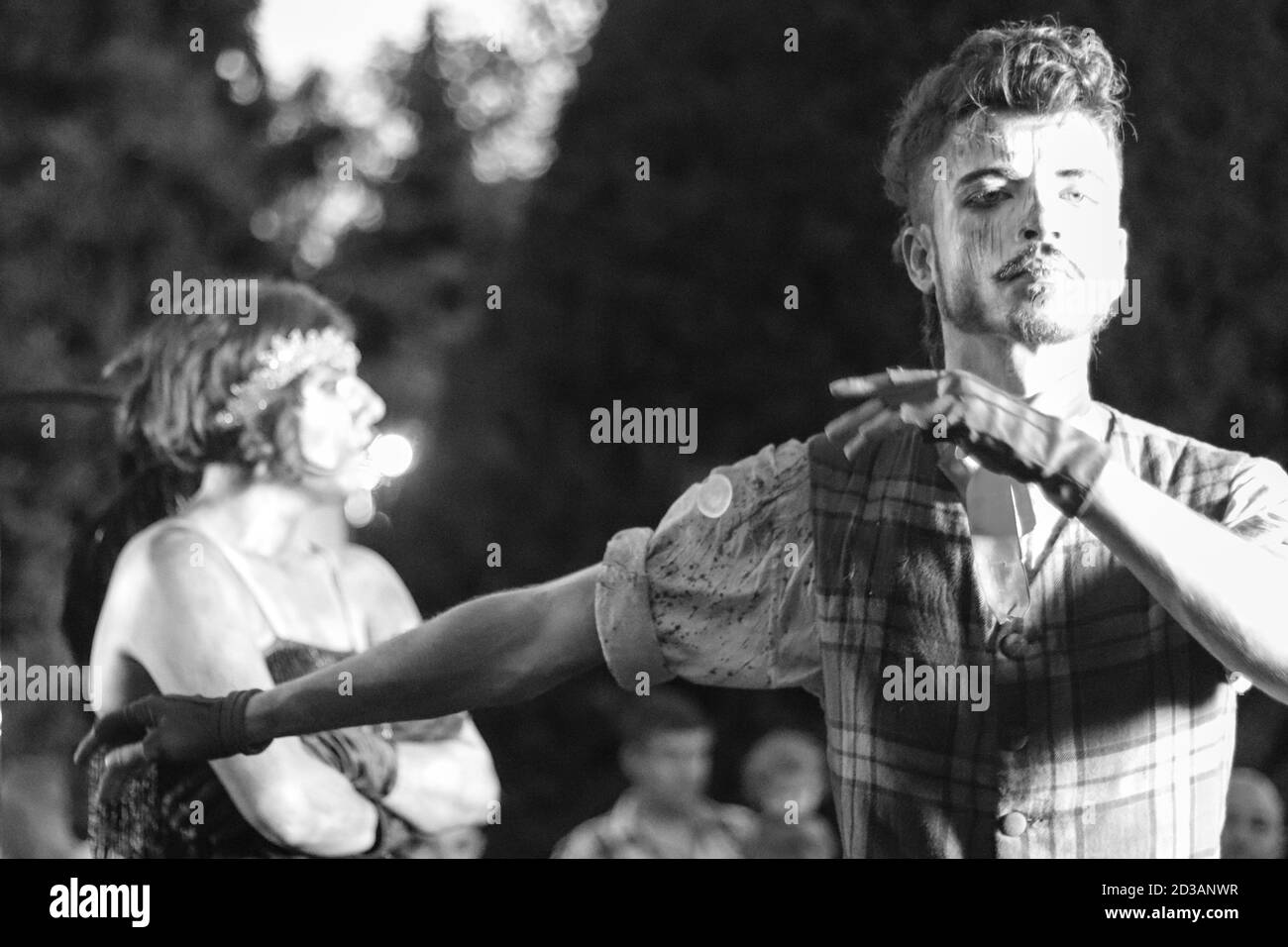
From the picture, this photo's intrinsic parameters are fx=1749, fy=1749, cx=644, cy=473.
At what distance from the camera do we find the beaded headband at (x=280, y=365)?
8.69 ft

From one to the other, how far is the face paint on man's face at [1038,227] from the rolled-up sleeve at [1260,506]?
237mm

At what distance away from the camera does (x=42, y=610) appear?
2729 mm

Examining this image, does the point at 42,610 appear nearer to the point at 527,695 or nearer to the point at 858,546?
the point at 527,695

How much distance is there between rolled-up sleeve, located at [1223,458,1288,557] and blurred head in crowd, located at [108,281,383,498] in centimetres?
138

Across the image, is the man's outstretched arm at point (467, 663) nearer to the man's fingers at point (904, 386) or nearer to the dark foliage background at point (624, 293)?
the man's fingers at point (904, 386)

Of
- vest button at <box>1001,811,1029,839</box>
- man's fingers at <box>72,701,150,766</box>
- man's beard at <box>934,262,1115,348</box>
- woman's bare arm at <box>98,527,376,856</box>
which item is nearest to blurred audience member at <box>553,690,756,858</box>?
woman's bare arm at <box>98,527,376,856</box>

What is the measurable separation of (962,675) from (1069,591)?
0.13 meters

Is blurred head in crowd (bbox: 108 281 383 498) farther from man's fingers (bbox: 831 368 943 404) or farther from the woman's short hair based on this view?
man's fingers (bbox: 831 368 943 404)

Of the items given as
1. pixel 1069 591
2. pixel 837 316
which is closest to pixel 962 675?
pixel 1069 591

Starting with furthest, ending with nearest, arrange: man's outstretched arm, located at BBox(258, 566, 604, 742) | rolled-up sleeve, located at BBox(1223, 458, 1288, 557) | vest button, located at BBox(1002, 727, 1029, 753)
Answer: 1. man's outstretched arm, located at BBox(258, 566, 604, 742)
2. vest button, located at BBox(1002, 727, 1029, 753)
3. rolled-up sleeve, located at BBox(1223, 458, 1288, 557)

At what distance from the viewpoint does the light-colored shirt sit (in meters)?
1.67

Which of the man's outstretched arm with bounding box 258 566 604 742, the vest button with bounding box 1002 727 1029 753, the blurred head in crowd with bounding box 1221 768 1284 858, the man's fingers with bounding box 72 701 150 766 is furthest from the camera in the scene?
the blurred head in crowd with bounding box 1221 768 1284 858

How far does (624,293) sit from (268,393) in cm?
58

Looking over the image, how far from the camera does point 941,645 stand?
1.74 metres
